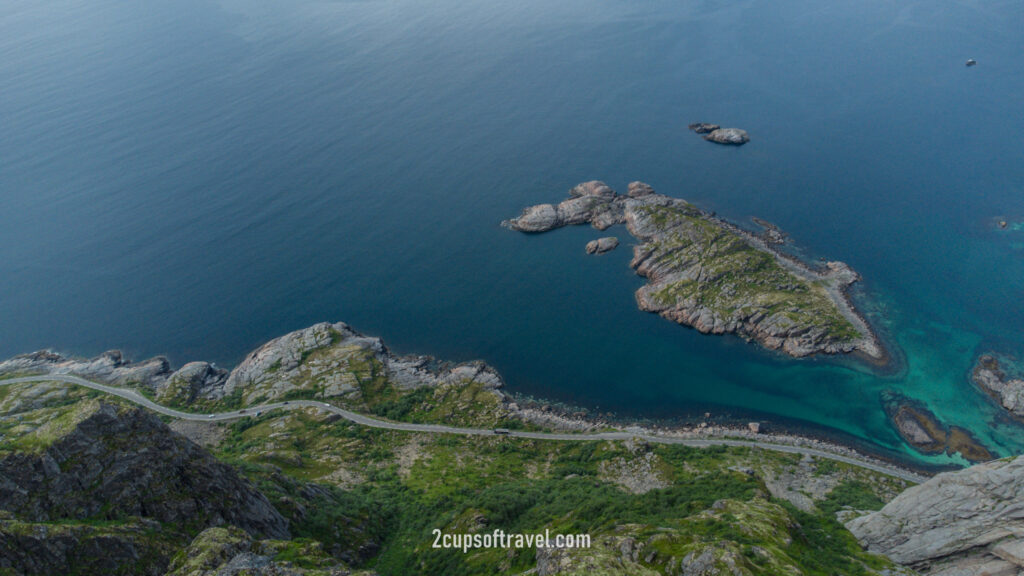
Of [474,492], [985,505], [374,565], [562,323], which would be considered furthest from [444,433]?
[985,505]

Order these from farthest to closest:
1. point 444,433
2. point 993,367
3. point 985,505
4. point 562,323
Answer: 1. point 562,323
2. point 993,367
3. point 444,433
4. point 985,505

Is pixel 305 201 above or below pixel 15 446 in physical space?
below

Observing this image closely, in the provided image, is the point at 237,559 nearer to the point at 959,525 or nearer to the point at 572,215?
the point at 959,525

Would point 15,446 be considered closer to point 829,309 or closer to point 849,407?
point 849,407

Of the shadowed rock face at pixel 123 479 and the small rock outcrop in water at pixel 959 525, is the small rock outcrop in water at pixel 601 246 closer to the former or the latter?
the small rock outcrop in water at pixel 959 525

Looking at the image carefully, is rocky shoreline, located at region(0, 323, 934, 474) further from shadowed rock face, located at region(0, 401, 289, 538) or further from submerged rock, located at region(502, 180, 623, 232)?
submerged rock, located at region(502, 180, 623, 232)

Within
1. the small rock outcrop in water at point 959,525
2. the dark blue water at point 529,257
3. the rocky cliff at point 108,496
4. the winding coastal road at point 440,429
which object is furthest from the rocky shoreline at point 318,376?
the rocky cliff at point 108,496
